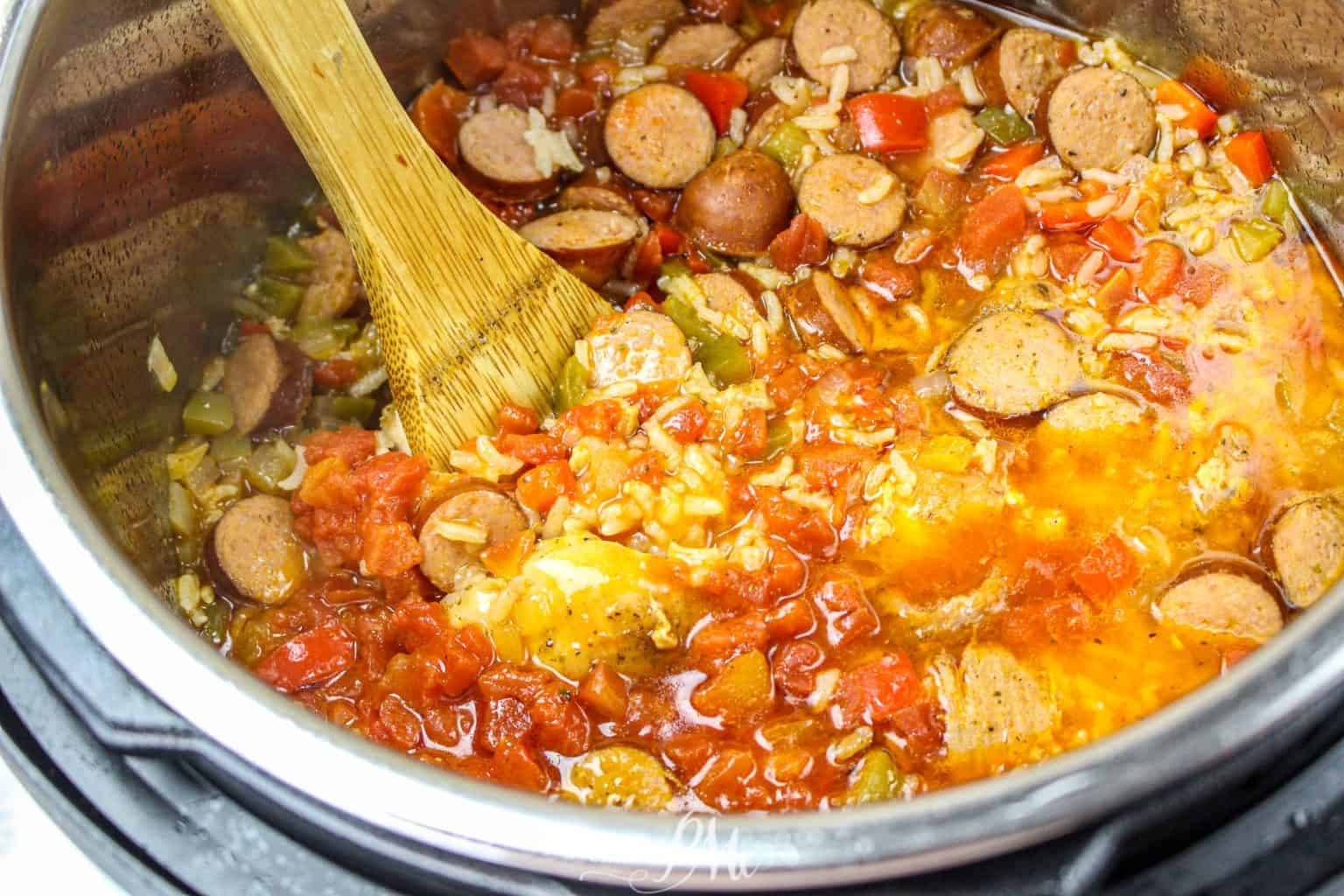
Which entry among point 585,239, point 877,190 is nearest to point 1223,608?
point 877,190

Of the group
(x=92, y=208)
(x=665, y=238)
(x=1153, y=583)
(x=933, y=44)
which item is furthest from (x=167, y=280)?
(x=1153, y=583)

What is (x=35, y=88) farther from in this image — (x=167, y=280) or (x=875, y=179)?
(x=875, y=179)

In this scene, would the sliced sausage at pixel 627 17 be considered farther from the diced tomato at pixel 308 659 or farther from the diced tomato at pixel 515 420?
the diced tomato at pixel 308 659

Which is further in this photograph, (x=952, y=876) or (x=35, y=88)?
(x=35, y=88)

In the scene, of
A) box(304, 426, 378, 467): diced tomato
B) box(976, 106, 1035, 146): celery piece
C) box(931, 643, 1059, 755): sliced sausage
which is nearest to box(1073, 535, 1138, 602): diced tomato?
box(931, 643, 1059, 755): sliced sausage

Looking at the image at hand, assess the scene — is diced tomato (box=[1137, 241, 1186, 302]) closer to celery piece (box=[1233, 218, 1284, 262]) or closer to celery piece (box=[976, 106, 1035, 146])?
celery piece (box=[1233, 218, 1284, 262])

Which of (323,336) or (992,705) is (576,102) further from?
(992,705)
